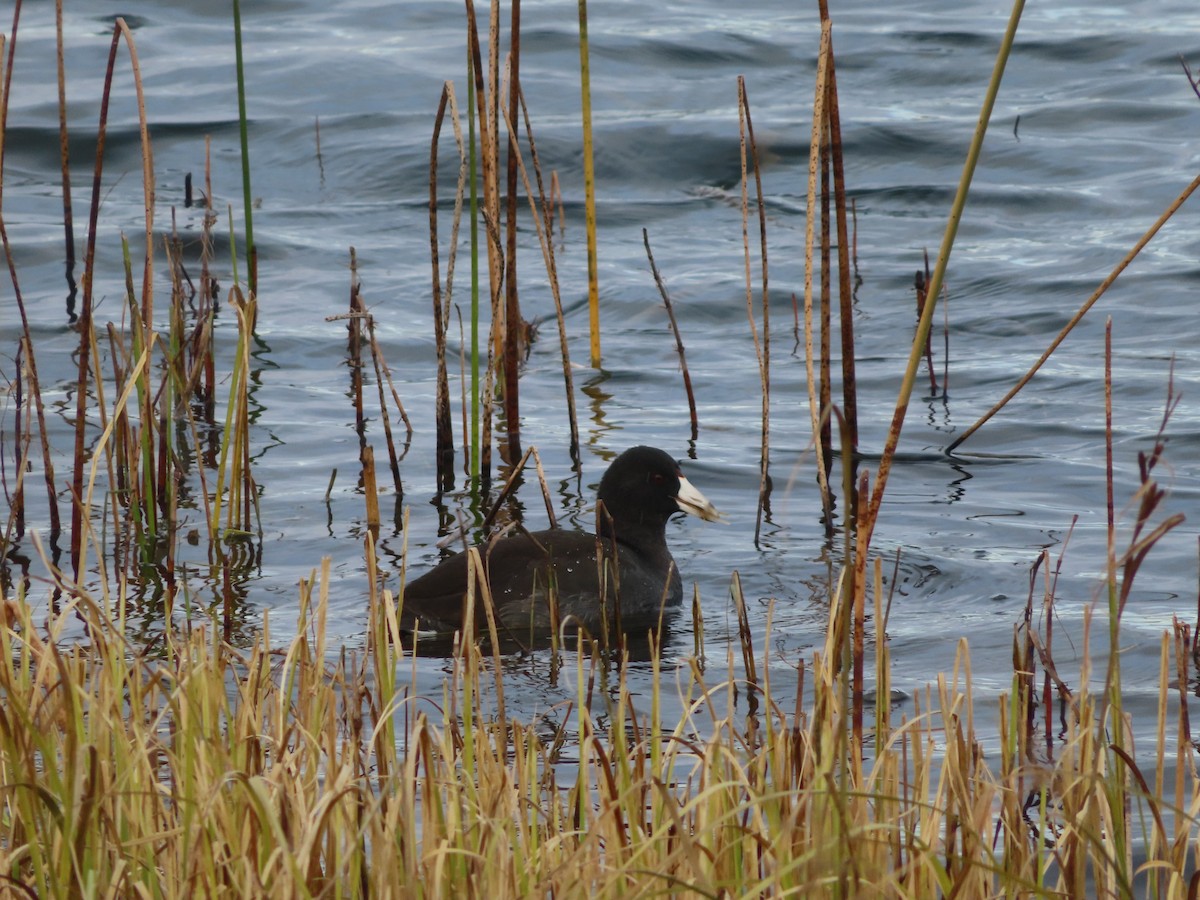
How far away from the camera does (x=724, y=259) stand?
12.6 metres

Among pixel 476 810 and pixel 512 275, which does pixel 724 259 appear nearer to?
pixel 512 275

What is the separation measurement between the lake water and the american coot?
0.22 meters

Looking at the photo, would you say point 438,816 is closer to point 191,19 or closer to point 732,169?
point 732,169

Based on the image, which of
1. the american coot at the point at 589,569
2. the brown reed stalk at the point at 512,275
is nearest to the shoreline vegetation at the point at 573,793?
the american coot at the point at 589,569

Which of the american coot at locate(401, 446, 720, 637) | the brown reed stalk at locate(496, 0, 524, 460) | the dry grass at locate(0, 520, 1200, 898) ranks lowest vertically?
the american coot at locate(401, 446, 720, 637)

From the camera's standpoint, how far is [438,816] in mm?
3328

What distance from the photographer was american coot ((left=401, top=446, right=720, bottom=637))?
6219 mm

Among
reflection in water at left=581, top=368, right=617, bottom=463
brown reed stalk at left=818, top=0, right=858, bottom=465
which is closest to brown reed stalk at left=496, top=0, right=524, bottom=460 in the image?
reflection in water at left=581, top=368, right=617, bottom=463

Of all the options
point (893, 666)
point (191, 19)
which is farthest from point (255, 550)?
point (191, 19)

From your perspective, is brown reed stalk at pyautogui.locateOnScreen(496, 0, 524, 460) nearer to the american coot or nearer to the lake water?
the lake water

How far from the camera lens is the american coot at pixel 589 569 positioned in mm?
6219

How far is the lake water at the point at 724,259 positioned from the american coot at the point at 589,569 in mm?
224

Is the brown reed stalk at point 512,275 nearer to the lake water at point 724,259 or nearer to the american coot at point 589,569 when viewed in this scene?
the lake water at point 724,259

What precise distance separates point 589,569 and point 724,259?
6.41m
